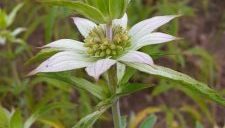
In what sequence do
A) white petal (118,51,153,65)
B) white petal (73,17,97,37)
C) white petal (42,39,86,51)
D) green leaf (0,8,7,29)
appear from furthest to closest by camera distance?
green leaf (0,8,7,29)
white petal (73,17,97,37)
white petal (42,39,86,51)
white petal (118,51,153,65)

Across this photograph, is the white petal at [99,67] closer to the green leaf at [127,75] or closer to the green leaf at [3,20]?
the green leaf at [127,75]

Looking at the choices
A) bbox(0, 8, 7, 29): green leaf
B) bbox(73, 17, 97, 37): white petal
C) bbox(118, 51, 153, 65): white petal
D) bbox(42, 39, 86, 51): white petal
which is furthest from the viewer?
bbox(0, 8, 7, 29): green leaf

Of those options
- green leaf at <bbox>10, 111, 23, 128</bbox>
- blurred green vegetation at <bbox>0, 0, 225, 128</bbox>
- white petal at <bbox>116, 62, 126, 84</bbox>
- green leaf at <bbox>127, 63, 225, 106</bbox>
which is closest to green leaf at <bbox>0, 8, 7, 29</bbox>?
blurred green vegetation at <bbox>0, 0, 225, 128</bbox>

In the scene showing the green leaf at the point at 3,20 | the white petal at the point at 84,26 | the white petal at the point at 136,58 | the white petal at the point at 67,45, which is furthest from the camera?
the green leaf at the point at 3,20

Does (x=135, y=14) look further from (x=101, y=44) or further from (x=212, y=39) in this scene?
(x=101, y=44)

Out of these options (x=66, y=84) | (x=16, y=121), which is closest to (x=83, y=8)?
(x=16, y=121)

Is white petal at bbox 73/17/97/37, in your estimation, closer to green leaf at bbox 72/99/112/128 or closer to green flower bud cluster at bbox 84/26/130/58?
green flower bud cluster at bbox 84/26/130/58

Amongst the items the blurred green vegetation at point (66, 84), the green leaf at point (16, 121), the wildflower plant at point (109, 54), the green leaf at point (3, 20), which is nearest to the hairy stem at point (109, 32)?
the wildflower plant at point (109, 54)
